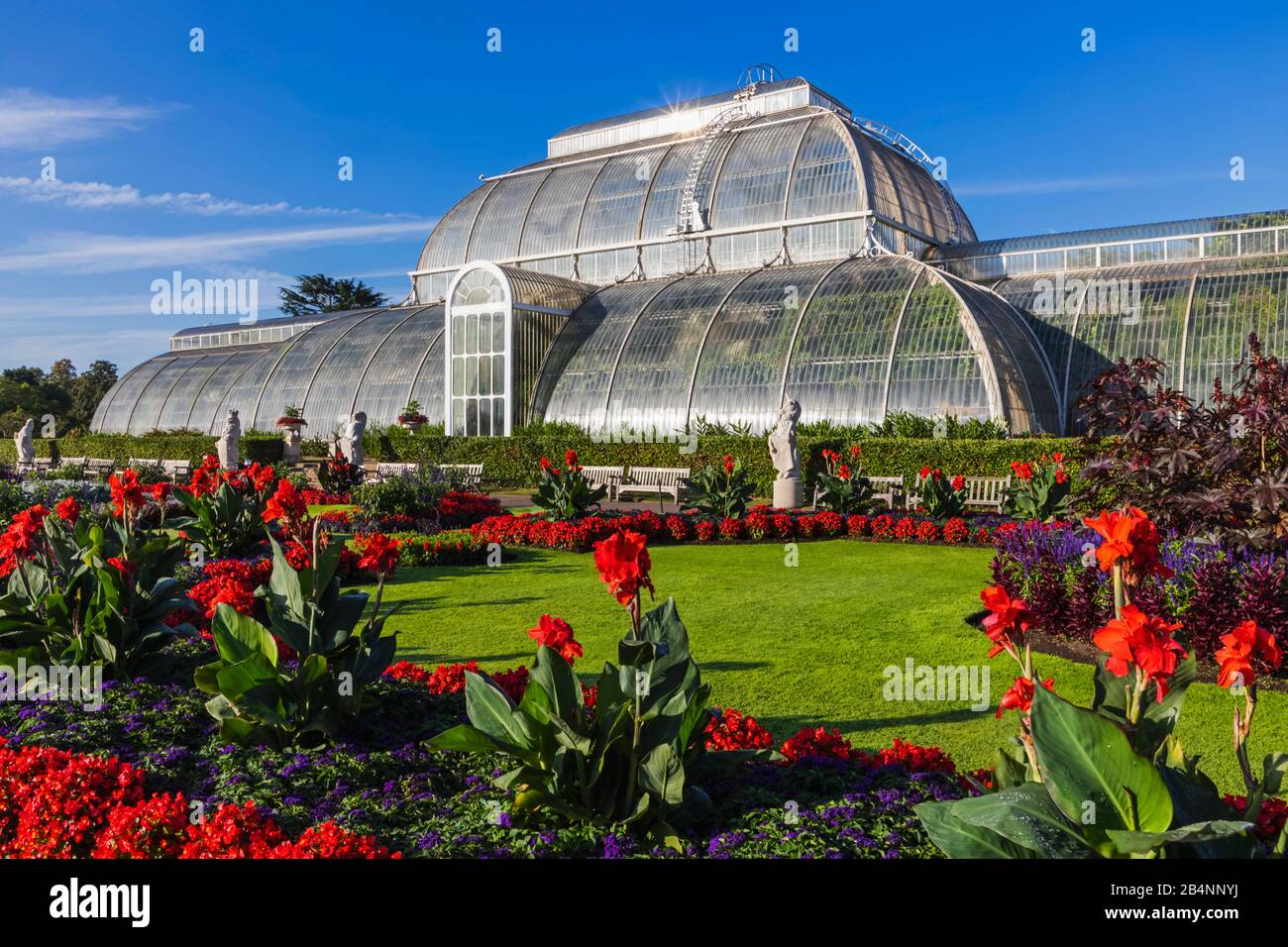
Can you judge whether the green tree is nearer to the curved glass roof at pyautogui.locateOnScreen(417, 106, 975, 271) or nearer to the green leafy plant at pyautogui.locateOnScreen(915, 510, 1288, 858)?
the curved glass roof at pyautogui.locateOnScreen(417, 106, 975, 271)

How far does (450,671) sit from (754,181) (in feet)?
108

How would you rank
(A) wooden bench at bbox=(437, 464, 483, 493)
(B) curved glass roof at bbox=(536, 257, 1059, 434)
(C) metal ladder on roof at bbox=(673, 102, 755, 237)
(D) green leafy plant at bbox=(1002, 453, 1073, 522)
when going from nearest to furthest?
(D) green leafy plant at bbox=(1002, 453, 1073, 522), (A) wooden bench at bbox=(437, 464, 483, 493), (B) curved glass roof at bbox=(536, 257, 1059, 434), (C) metal ladder on roof at bbox=(673, 102, 755, 237)

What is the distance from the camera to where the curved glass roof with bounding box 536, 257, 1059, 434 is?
81.8 ft

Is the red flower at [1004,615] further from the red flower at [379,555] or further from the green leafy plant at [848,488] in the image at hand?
the green leafy plant at [848,488]

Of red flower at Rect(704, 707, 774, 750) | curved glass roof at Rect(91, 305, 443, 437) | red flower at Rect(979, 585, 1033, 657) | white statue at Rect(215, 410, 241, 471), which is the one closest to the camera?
red flower at Rect(979, 585, 1033, 657)

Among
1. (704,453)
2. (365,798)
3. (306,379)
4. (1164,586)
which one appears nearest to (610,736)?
(365,798)

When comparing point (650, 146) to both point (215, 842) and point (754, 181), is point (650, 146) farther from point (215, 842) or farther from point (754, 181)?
point (215, 842)

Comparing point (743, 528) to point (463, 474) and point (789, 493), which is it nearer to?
point (789, 493)

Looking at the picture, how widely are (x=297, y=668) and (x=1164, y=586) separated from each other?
7049 millimetres

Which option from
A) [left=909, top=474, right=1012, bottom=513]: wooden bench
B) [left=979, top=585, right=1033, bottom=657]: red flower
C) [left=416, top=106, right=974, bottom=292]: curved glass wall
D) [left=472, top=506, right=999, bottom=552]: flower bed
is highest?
[left=416, top=106, right=974, bottom=292]: curved glass wall

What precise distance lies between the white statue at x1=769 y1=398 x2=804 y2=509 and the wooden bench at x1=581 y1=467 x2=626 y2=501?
458 cm

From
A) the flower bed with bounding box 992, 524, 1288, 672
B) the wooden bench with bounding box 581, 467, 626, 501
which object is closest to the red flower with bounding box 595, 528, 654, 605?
the flower bed with bounding box 992, 524, 1288, 672

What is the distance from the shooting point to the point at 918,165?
39.0 meters

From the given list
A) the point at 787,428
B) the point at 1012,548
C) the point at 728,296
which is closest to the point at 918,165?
the point at 728,296
